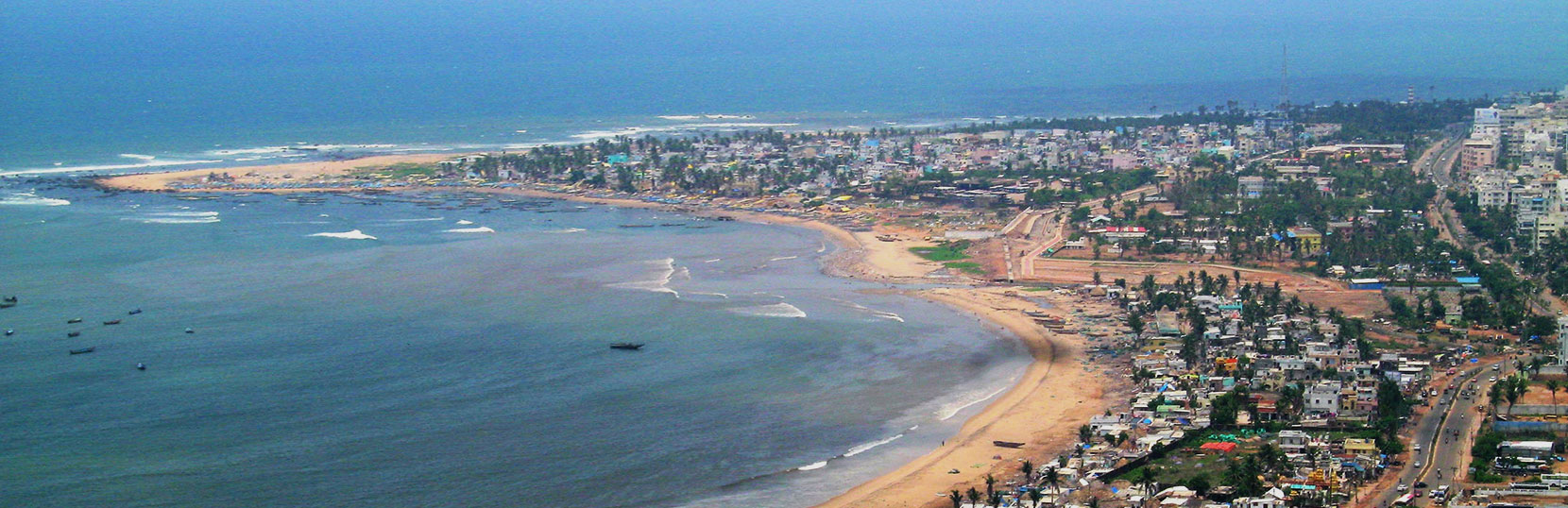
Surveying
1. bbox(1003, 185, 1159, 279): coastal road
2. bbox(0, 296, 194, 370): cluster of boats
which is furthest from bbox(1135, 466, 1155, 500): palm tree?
bbox(0, 296, 194, 370): cluster of boats

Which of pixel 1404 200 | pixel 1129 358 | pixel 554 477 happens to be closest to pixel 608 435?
pixel 554 477

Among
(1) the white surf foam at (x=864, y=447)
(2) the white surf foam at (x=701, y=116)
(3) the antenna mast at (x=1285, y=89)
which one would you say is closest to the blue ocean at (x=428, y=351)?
(1) the white surf foam at (x=864, y=447)

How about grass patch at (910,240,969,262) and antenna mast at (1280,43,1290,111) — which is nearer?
grass patch at (910,240,969,262)

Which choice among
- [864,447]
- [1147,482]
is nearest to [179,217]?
[864,447]

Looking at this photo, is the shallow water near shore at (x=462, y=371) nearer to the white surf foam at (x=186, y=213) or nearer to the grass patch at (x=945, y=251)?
the grass patch at (x=945, y=251)

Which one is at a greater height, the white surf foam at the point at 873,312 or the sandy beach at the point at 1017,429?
the white surf foam at the point at 873,312

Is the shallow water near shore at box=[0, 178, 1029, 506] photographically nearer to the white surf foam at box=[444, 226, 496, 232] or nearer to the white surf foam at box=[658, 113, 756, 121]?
the white surf foam at box=[444, 226, 496, 232]

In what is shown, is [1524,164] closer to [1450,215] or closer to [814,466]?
[1450,215]
